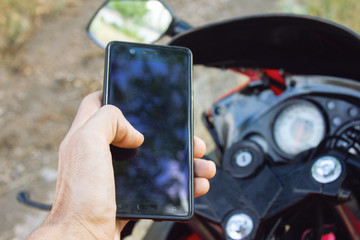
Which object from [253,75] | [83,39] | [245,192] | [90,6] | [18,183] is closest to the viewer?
[245,192]

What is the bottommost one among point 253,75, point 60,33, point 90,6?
point 60,33

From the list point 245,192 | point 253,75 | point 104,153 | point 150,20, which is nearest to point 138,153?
point 104,153

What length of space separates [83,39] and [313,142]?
2652 mm

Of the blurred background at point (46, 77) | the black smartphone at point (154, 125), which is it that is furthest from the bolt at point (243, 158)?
the blurred background at point (46, 77)

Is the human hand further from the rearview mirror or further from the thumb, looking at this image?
the rearview mirror

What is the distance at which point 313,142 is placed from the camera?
4.11 feet

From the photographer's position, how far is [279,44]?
1.26m

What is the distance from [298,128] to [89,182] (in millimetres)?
721

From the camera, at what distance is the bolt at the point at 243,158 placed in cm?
113

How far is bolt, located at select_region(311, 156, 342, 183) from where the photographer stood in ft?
3.24

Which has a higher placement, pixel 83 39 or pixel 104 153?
pixel 104 153

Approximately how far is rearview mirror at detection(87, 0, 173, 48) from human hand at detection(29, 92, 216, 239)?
69 centimetres

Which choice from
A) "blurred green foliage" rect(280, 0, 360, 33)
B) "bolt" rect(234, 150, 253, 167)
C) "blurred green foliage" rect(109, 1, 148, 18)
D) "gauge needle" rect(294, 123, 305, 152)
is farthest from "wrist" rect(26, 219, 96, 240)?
"blurred green foliage" rect(280, 0, 360, 33)

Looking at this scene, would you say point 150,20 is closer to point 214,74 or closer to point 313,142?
point 313,142
